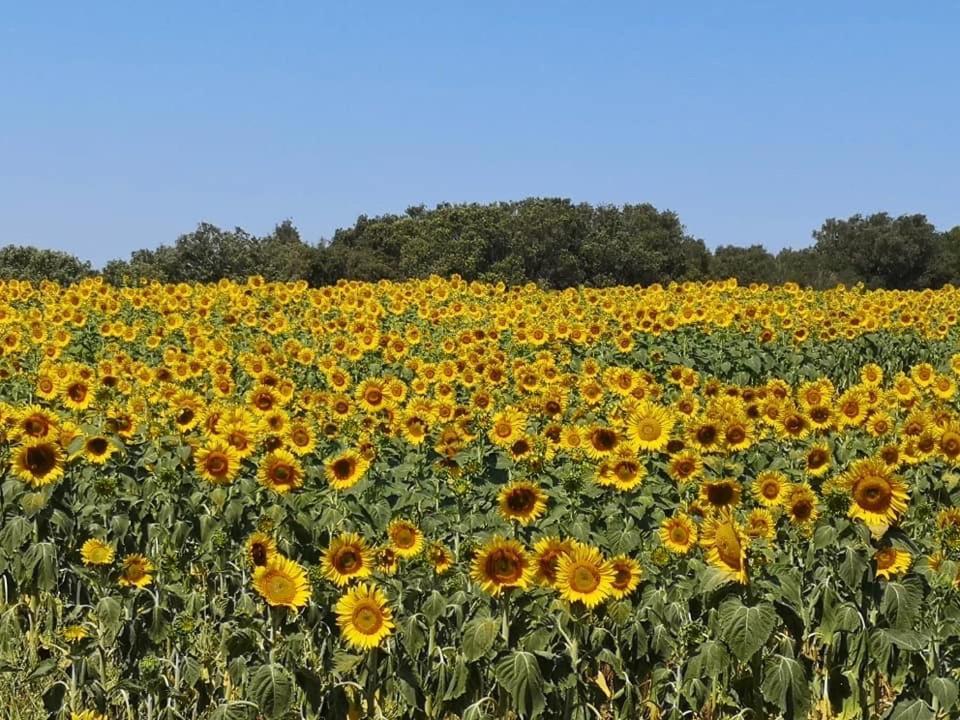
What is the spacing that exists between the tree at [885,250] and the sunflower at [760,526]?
88198 millimetres

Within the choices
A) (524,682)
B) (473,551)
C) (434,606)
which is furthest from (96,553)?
(524,682)

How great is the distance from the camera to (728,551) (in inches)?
192

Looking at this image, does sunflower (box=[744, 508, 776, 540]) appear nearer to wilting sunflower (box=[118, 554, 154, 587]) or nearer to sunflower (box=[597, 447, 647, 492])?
sunflower (box=[597, 447, 647, 492])

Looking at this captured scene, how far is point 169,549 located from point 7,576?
224 cm

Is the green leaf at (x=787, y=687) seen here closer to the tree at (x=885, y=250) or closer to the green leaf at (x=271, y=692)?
the green leaf at (x=271, y=692)

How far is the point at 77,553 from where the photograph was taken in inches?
290

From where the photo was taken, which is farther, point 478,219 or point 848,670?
point 478,219

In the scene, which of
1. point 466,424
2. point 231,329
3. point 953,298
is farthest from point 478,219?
point 466,424

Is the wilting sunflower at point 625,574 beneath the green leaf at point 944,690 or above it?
above

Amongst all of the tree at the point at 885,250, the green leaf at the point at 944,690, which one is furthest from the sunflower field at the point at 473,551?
the tree at the point at 885,250

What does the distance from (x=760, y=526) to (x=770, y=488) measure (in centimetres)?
63

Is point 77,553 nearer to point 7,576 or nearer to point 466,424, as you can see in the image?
point 7,576

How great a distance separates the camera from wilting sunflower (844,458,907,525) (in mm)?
5191

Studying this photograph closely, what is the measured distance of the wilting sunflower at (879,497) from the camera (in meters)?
5.19
